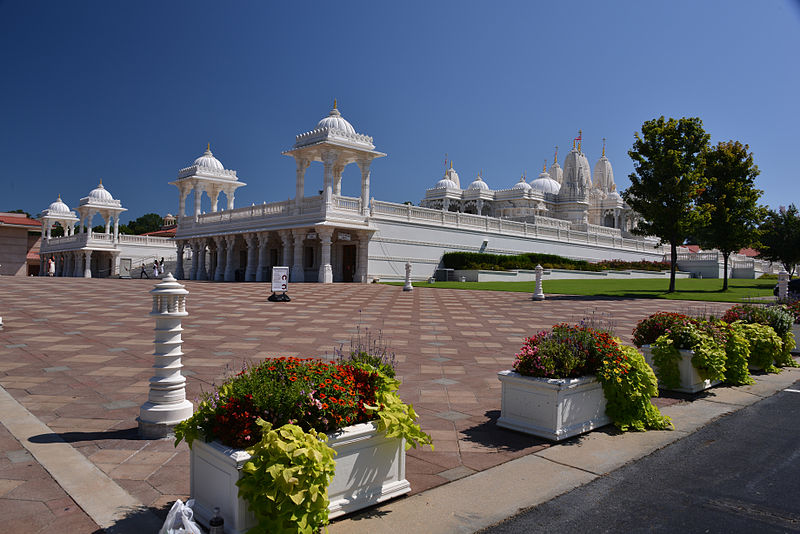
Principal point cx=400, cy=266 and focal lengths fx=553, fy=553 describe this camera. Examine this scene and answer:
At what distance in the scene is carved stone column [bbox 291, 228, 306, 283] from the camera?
3441cm

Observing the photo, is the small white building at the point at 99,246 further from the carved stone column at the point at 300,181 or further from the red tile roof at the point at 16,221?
the carved stone column at the point at 300,181

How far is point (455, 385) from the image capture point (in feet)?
24.4

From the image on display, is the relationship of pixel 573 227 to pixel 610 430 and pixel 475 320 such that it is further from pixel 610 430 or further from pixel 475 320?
pixel 610 430

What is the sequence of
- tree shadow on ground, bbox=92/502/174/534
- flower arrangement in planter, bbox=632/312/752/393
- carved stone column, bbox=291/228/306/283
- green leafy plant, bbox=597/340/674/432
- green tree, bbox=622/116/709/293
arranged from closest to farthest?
tree shadow on ground, bbox=92/502/174/534 → green leafy plant, bbox=597/340/674/432 → flower arrangement in planter, bbox=632/312/752/393 → green tree, bbox=622/116/709/293 → carved stone column, bbox=291/228/306/283

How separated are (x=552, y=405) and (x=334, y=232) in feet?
102

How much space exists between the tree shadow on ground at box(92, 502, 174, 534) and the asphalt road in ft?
6.96

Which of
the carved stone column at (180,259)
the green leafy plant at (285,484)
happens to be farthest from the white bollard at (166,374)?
the carved stone column at (180,259)

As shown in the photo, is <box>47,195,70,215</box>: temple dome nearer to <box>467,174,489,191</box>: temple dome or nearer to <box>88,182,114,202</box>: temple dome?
<box>88,182,114,202</box>: temple dome

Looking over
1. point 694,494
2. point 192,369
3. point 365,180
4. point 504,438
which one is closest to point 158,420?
point 192,369

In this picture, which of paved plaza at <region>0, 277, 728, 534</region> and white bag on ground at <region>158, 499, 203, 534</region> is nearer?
white bag on ground at <region>158, 499, 203, 534</region>

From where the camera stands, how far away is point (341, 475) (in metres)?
3.66

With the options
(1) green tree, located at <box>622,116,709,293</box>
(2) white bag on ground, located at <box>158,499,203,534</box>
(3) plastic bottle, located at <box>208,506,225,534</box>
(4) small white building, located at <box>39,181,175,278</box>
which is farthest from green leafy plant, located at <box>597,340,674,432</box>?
(4) small white building, located at <box>39,181,175,278</box>

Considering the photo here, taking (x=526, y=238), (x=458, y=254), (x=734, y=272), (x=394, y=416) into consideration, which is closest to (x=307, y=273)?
(x=458, y=254)

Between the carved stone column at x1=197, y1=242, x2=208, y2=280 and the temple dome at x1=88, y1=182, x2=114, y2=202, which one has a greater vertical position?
the temple dome at x1=88, y1=182, x2=114, y2=202
